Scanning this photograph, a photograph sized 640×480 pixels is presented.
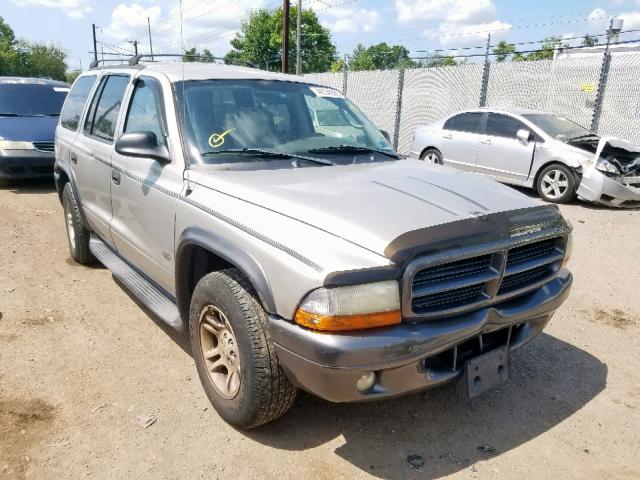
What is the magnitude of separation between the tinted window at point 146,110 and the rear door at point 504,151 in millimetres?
7505

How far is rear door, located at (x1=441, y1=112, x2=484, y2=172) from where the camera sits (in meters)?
10.3

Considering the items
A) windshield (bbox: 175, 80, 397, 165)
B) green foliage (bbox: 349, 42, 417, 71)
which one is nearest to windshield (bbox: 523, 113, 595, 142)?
windshield (bbox: 175, 80, 397, 165)

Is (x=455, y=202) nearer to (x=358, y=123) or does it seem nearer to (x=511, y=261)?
(x=511, y=261)

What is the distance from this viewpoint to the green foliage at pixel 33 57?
2824 inches

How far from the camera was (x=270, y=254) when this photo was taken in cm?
234

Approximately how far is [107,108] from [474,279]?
3.35 metres

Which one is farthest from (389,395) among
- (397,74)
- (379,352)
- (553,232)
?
(397,74)

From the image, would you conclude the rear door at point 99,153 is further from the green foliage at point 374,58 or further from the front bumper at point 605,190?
the green foliage at point 374,58

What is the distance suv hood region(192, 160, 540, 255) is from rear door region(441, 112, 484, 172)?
7.39 meters

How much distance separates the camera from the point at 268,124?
3.45 m

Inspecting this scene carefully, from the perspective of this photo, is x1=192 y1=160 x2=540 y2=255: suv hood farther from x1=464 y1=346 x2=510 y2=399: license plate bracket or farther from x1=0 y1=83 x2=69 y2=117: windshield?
x1=0 y1=83 x2=69 y2=117: windshield

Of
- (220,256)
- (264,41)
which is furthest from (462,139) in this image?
(264,41)

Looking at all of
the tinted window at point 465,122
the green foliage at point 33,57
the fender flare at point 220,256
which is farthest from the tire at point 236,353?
the green foliage at point 33,57

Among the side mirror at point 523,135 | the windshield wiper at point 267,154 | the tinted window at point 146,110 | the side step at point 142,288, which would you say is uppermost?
the tinted window at point 146,110
